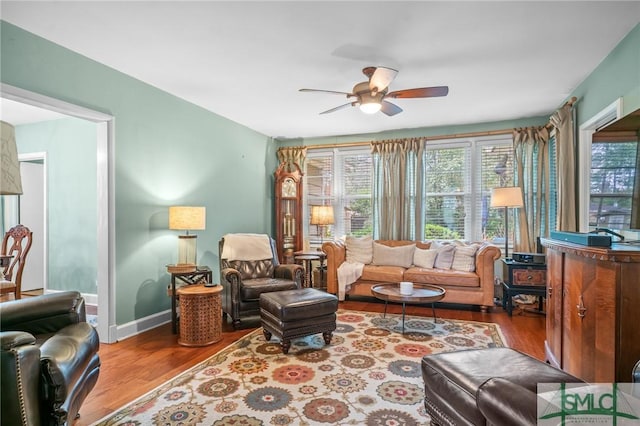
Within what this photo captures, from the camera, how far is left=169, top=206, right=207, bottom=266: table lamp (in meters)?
3.65

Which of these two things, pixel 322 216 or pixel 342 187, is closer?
pixel 322 216

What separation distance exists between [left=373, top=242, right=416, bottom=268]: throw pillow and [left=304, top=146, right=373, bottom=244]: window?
2.71ft

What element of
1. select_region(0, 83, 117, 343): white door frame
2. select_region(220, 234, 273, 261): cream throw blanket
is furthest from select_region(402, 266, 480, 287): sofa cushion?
select_region(0, 83, 117, 343): white door frame

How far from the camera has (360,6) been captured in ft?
7.68

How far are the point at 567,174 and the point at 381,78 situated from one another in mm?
2464

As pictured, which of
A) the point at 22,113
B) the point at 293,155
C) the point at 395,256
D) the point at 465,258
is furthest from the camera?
the point at 293,155

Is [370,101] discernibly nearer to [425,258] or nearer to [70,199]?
[425,258]

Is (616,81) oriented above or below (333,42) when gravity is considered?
below

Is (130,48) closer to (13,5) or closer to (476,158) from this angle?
(13,5)

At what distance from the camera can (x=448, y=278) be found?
14.7 ft

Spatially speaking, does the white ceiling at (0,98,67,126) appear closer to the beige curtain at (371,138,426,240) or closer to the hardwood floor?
the hardwood floor

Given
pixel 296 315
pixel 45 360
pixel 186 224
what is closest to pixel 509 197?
pixel 296 315

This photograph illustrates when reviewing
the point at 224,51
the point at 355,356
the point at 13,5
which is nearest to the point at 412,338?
the point at 355,356

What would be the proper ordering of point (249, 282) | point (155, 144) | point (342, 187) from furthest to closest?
point (342, 187)
point (249, 282)
point (155, 144)
